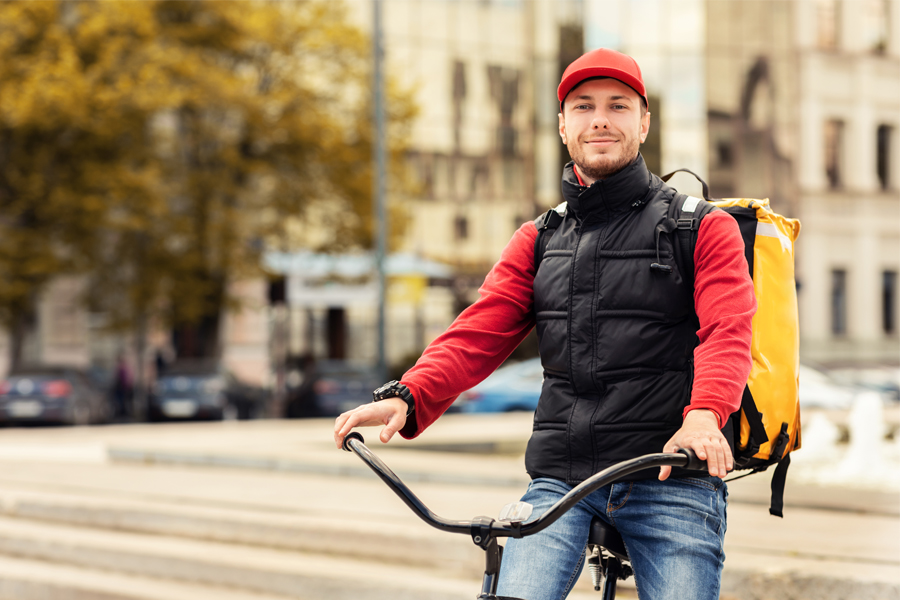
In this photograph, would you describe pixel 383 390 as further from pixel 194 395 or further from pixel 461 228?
pixel 461 228

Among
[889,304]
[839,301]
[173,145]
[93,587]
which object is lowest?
[93,587]

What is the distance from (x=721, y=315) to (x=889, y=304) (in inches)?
1358

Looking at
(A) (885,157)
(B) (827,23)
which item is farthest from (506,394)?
(A) (885,157)

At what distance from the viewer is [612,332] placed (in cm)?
238

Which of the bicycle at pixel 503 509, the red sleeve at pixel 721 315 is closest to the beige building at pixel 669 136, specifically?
the red sleeve at pixel 721 315

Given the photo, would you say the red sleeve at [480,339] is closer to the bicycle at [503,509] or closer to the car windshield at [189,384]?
the bicycle at [503,509]

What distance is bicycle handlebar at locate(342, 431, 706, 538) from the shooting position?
202 cm

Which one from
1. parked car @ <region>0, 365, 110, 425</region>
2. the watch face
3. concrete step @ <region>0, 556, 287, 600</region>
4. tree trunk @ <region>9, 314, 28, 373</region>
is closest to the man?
the watch face

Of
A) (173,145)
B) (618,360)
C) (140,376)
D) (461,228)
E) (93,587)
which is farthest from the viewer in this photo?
(461,228)

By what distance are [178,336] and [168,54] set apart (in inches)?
433

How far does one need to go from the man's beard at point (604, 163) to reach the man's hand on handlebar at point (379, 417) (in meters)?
0.66

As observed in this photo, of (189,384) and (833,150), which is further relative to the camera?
(833,150)

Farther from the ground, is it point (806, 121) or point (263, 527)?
point (806, 121)

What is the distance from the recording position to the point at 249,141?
85.6 ft
